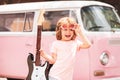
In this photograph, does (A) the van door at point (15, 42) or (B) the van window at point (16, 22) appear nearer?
(A) the van door at point (15, 42)

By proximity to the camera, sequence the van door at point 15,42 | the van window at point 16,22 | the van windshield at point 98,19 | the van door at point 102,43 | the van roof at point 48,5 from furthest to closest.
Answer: the van window at point 16,22 → the van door at point 15,42 → the van roof at point 48,5 → the van windshield at point 98,19 → the van door at point 102,43

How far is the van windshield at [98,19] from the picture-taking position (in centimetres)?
751

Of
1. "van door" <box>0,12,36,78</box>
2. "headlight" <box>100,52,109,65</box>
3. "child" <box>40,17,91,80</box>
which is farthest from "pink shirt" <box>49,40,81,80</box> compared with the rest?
"van door" <box>0,12,36,78</box>

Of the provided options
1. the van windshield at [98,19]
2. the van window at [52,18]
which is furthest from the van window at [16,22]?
the van windshield at [98,19]

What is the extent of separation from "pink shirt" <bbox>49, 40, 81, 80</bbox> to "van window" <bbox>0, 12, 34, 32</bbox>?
3.63 meters

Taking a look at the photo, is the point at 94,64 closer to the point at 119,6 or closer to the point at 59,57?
the point at 59,57

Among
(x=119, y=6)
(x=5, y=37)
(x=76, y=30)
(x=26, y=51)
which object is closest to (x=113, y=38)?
(x=26, y=51)

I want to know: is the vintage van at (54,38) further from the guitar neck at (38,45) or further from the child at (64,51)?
the guitar neck at (38,45)

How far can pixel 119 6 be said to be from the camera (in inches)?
548

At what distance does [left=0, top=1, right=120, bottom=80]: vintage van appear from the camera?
7.22 m

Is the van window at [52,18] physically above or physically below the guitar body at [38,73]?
above

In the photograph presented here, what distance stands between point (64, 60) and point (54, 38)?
10.6 feet

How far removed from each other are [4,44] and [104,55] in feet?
7.42

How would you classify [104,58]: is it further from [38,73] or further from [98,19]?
[38,73]
